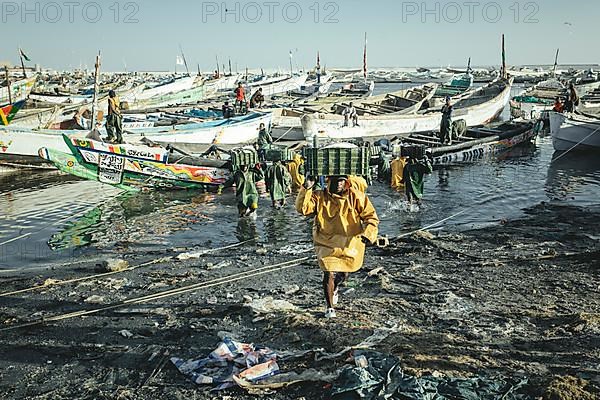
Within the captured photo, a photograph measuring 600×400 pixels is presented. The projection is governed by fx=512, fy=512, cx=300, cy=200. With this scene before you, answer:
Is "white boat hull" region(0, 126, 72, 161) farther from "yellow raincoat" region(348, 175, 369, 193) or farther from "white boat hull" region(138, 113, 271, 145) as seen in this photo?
"yellow raincoat" region(348, 175, 369, 193)

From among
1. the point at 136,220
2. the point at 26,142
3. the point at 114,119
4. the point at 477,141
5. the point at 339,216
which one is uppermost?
the point at 114,119

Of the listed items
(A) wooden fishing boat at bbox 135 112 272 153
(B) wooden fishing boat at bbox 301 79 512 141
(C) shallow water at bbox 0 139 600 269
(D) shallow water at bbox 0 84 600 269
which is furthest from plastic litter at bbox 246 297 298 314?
(B) wooden fishing boat at bbox 301 79 512 141

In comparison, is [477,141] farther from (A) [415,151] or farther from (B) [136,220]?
(B) [136,220]

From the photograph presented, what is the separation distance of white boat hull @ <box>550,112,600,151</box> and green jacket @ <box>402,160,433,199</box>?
31.3 feet

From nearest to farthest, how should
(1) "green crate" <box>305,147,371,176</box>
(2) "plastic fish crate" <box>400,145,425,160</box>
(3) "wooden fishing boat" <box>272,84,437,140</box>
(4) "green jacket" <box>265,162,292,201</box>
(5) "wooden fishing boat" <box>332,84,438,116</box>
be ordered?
(1) "green crate" <box>305,147,371,176</box> < (2) "plastic fish crate" <box>400,145,425,160</box> < (4) "green jacket" <box>265,162,292,201</box> < (3) "wooden fishing boat" <box>272,84,437,140</box> < (5) "wooden fishing boat" <box>332,84,438,116</box>

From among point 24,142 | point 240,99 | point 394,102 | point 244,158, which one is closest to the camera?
point 244,158

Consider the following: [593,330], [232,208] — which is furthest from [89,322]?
[232,208]

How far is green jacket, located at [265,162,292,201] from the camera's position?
11.2 metres

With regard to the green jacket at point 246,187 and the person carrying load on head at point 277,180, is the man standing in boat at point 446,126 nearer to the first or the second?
the person carrying load on head at point 277,180

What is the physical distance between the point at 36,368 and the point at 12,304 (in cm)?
201

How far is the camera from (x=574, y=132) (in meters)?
18.0

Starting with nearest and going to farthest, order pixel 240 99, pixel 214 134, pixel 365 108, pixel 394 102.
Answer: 1. pixel 214 134
2. pixel 240 99
3. pixel 365 108
4. pixel 394 102

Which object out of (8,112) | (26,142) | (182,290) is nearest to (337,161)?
(182,290)

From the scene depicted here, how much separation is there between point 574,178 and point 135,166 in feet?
40.6
